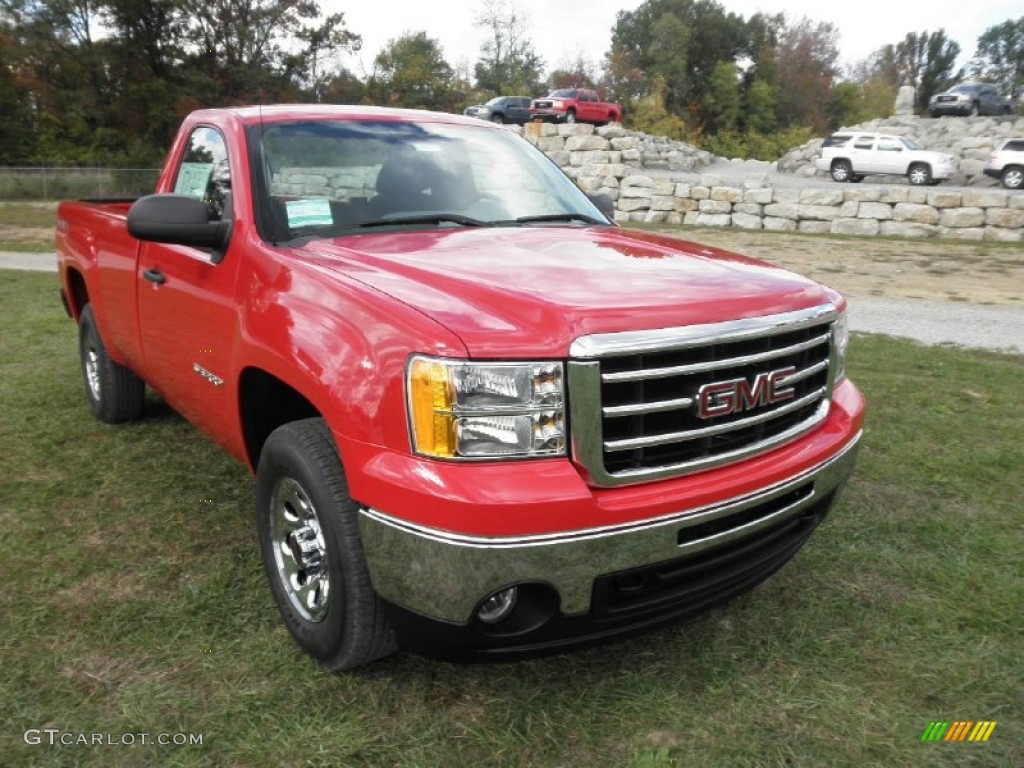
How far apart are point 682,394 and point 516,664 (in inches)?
44.0

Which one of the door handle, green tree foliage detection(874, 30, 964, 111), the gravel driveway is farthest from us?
green tree foliage detection(874, 30, 964, 111)

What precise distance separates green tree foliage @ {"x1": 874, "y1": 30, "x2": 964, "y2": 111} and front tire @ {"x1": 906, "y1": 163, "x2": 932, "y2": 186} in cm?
5236

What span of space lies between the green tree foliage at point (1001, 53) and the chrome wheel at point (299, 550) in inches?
3582

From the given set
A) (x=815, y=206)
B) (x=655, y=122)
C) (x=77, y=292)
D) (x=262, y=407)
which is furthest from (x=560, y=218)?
(x=655, y=122)

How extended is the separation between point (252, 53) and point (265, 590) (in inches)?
1860

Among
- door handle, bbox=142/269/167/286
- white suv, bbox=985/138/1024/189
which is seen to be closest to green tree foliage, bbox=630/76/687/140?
white suv, bbox=985/138/1024/189

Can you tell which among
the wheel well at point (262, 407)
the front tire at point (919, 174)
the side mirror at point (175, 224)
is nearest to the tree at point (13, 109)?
the front tire at point (919, 174)

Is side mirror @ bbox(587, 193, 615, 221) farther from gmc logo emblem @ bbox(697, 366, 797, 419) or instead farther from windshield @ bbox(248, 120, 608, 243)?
gmc logo emblem @ bbox(697, 366, 797, 419)

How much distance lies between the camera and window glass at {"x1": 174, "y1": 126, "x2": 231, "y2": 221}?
11.2 ft

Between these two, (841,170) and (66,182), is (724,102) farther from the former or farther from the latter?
(66,182)

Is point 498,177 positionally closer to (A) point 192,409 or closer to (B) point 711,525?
(A) point 192,409

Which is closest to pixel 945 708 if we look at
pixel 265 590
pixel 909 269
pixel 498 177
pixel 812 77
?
pixel 265 590

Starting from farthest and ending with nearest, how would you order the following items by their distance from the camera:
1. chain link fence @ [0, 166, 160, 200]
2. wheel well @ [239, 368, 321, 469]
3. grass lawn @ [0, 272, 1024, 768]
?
1. chain link fence @ [0, 166, 160, 200]
2. wheel well @ [239, 368, 321, 469]
3. grass lawn @ [0, 272, 1024, 768]

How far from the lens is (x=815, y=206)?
2039 cm
